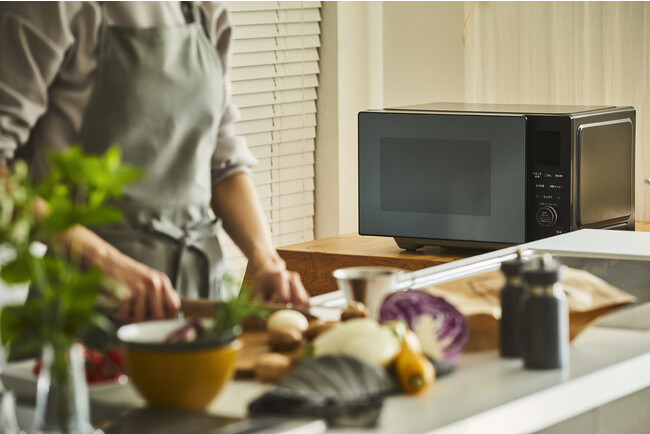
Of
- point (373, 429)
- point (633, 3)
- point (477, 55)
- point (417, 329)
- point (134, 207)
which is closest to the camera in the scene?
point (373, 429)

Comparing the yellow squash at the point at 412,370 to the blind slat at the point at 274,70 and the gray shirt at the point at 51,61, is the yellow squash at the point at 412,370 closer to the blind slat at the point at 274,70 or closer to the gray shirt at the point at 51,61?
the gray shirt at the point at 51,61

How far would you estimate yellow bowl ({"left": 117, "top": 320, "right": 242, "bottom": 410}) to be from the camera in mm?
779

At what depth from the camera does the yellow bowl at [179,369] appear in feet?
2.56

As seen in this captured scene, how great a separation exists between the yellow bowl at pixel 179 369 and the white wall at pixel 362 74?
2.42 m

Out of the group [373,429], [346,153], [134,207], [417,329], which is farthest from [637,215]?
[373,429]

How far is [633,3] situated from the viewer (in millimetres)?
2725

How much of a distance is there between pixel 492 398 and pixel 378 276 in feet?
0.81

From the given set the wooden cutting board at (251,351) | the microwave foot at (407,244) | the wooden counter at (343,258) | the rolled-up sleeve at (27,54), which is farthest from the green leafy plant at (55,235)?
the microwave foot at (407,244)

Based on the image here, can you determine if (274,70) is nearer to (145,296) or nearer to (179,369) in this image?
(145,296)

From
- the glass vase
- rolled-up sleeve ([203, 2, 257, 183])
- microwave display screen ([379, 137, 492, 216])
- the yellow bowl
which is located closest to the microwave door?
microwave display screen ([379, 137, 492, 216])

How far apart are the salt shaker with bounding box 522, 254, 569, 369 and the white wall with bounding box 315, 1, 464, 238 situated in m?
2.22

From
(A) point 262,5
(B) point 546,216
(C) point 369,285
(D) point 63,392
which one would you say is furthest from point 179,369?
(A) point 262,5

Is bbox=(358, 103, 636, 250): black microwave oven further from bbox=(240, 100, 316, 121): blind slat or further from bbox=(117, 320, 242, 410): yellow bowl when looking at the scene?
bbox=(117, 320, 242, 410): yellow bowl

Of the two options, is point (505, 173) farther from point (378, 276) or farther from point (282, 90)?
point (378, 276)
